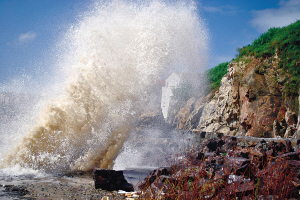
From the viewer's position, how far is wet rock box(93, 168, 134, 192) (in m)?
5.52

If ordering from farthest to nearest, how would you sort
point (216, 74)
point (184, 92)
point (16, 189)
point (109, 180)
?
point (184, 92)
point (216, 74)
point (109, 180)
point (16, 189)

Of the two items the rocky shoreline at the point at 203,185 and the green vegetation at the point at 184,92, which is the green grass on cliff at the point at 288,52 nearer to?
the rocky shoreline at the point at 203,185

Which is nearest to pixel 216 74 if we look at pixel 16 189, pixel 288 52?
pixel 288 52

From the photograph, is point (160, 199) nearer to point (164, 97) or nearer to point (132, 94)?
point (132, 94)

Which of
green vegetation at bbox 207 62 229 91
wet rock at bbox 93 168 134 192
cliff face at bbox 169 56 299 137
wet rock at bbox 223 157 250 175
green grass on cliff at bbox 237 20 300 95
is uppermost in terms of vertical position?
green vegetation at bbox 207 62 229 91

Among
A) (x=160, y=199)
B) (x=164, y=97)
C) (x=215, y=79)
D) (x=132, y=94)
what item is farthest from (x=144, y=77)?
(x=164, y=97)

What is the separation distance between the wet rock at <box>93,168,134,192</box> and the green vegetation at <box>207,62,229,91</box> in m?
34.4

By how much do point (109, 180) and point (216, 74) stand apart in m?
37.8

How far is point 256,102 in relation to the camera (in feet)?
67.1

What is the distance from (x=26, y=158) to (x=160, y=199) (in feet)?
17.4

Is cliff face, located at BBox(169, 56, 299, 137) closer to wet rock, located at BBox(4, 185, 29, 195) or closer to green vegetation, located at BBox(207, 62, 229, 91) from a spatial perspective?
green vegetation, located at BBox(207, 62, 229, 91)

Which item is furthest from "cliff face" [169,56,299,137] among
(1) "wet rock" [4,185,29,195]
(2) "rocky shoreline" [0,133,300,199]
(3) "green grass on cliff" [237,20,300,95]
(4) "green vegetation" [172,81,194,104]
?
(4) "green vegetation" [172,81,194,104]

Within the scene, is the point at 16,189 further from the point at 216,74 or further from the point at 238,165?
the point at 216,74

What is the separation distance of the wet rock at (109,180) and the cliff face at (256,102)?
50.8 ft
